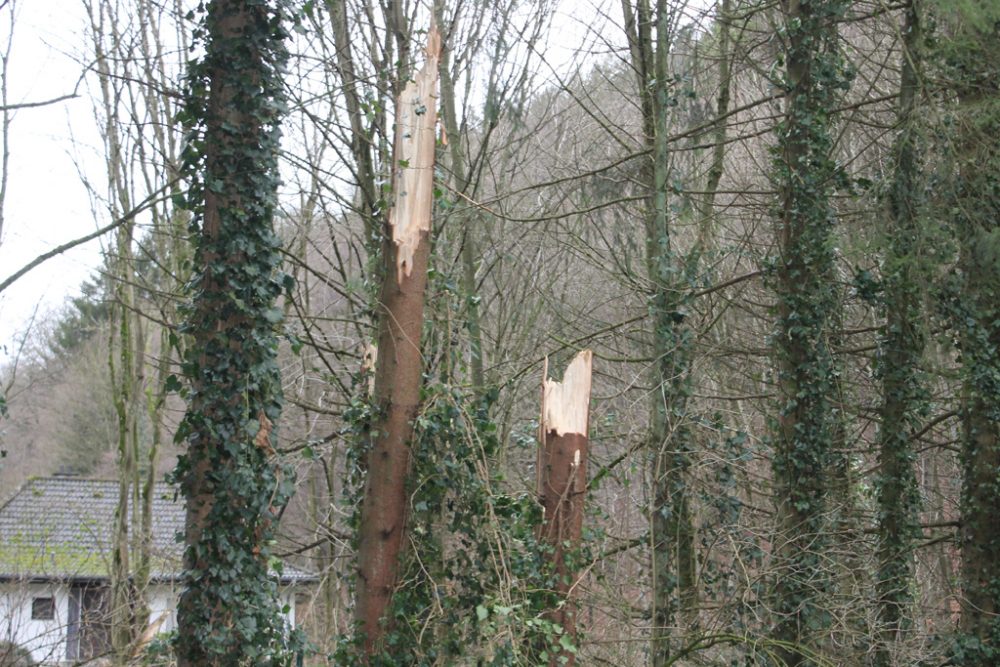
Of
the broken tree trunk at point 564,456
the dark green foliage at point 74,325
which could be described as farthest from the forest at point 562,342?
the dark green foliage at point 74,325

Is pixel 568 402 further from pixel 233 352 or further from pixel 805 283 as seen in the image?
pixel 805 283

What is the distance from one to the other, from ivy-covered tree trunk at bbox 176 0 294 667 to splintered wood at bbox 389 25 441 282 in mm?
799

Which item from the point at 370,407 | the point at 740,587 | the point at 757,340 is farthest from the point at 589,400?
the point at 757,340

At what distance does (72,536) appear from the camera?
1758cm

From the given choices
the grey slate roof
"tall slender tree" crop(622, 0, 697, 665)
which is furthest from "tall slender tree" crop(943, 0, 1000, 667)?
the grey slate roof

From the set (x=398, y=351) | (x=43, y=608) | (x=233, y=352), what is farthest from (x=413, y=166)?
(x=43, y=608)

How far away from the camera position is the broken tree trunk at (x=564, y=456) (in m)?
6.55

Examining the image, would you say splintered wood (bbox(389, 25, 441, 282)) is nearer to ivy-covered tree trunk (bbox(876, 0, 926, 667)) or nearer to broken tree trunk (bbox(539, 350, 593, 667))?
broken tree trunk (bbox(539, 350, 593, 667))

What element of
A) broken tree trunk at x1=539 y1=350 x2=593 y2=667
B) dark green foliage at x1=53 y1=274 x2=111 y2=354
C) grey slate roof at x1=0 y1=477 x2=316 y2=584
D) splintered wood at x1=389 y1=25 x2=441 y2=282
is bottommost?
grey slate roof at x1=0 y1=477 x2=316 y2=584

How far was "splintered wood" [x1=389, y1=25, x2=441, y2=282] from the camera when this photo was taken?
22.1 feet

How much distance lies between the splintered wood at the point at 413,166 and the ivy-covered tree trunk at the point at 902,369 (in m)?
3.75

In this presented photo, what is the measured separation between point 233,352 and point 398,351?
3.41 ft

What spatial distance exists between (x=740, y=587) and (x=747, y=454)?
1079 mm

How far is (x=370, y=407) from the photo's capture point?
22.1ft
